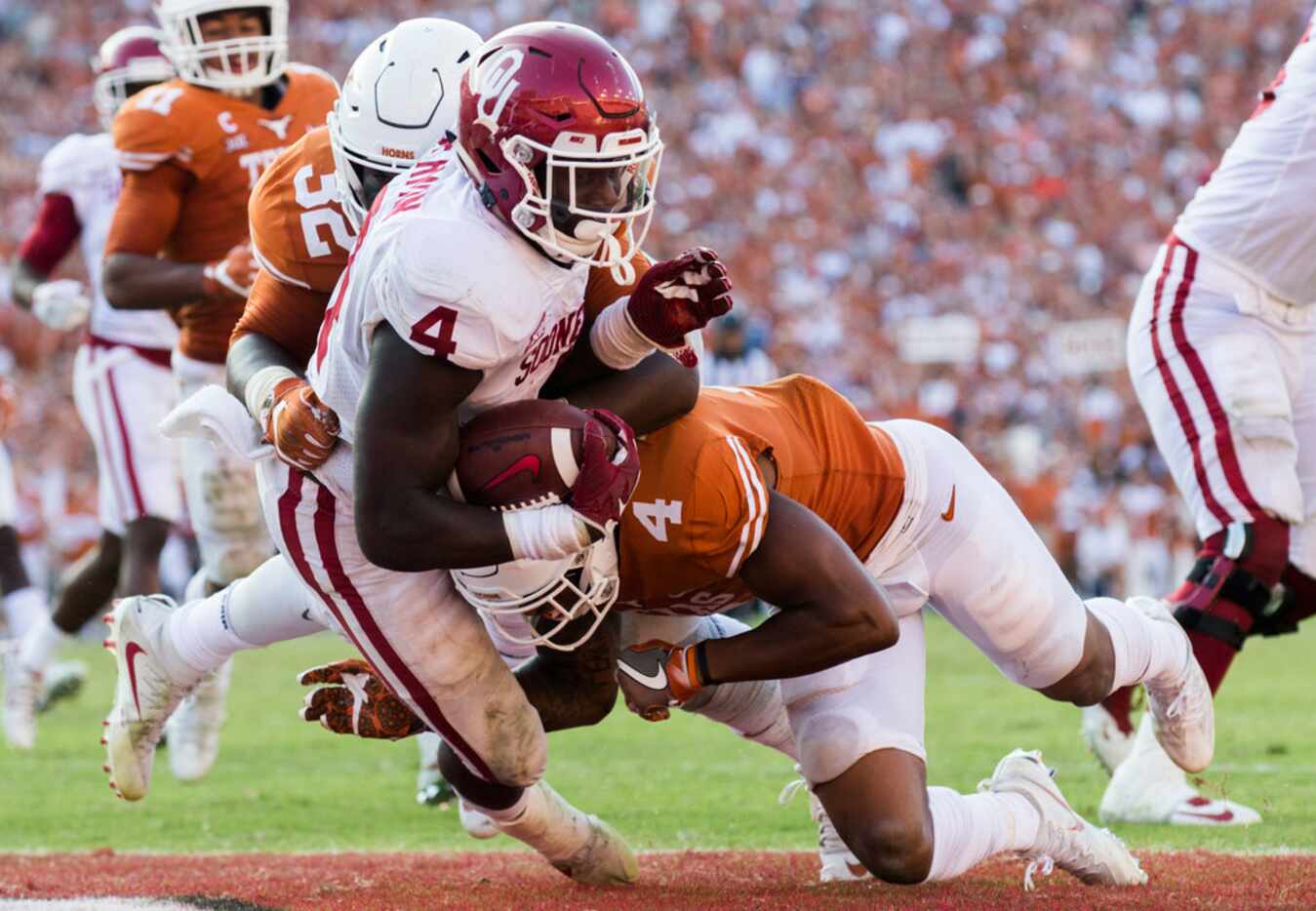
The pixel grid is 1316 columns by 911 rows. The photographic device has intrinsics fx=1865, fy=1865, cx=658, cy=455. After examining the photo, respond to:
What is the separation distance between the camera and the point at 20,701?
7.15 meters

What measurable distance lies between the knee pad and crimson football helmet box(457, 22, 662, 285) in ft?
7.15

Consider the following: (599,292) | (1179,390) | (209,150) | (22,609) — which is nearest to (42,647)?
(22,609)

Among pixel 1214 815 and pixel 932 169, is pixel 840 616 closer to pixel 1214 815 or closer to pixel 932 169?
pixel 1214 815

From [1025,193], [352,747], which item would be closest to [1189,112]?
[1025,193]

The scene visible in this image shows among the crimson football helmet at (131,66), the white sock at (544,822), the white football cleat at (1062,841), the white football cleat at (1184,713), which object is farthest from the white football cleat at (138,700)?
the crimson football helmet at (131,66)

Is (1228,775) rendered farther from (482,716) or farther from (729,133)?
(729,133)

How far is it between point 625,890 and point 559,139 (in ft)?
5.47

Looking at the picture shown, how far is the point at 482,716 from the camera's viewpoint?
3.74m

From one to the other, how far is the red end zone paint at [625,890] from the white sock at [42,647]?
264cm

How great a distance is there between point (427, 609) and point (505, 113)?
1017 millimetres

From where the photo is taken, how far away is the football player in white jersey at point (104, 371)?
6.72 meters

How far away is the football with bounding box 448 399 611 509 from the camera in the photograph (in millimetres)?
3271

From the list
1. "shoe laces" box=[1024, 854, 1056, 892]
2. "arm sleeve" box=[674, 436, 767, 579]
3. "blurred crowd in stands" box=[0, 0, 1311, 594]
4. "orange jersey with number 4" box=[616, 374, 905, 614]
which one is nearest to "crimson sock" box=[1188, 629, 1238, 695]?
"shoe laces" box=[1024, 854, 1056, 892]

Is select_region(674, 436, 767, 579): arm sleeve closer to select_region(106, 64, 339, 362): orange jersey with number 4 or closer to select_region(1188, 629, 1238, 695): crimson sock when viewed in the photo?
select_region(1188, 629, 1238, 695): crimson sock
